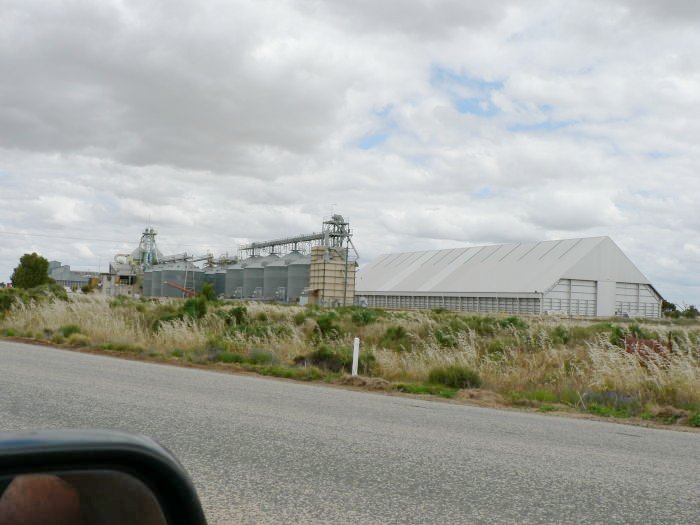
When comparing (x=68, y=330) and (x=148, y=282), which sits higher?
(x=148, y=282)

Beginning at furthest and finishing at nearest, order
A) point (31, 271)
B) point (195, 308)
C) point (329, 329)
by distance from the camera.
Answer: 1. point (31, 271)
2. point (195, 308)
3. point (329, 329)

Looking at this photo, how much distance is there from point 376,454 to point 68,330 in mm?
18532

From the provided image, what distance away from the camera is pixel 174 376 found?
42.2 feet

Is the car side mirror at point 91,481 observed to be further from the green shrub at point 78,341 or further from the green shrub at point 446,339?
the green shrub at point 78,341

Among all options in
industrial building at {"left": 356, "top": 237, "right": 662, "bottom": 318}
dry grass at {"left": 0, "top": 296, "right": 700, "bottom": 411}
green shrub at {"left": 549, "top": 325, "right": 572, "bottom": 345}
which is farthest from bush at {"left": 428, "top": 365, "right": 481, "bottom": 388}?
industrial building at {"left": 356, "top": 237, "right": 662, "bottom": 318}

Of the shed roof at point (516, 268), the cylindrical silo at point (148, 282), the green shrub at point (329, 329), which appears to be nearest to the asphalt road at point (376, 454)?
the green shrub at point (329, 329)

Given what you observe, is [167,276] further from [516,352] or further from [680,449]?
[680,449]

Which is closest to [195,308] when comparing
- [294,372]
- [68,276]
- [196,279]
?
[294,372]

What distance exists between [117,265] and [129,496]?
12352 centimetres

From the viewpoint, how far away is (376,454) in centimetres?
638

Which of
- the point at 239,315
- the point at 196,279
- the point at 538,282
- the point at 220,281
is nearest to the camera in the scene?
the point at 239,315

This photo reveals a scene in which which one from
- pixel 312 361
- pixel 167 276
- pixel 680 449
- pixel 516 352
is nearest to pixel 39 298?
pixel 312 361

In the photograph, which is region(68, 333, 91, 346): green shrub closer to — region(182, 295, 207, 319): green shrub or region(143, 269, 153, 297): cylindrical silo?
region(182, 295, 207, 319): green shrub

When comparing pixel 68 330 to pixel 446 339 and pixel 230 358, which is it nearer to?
pixel 230 358
